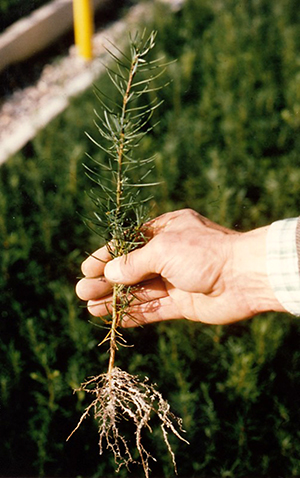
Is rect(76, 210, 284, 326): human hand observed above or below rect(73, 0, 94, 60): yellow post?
below

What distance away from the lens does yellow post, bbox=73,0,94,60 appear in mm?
5570

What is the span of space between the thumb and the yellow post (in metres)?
4.13

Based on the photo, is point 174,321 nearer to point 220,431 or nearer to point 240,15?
point 220,431

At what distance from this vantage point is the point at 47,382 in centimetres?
290

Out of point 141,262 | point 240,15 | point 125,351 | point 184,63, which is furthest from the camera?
point 240,15

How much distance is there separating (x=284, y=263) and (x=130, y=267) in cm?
60

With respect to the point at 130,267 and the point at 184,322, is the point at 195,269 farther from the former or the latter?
the point at 184,322

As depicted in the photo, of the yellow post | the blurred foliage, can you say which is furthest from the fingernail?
the blurred foliage

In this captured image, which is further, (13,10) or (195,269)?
(13,10)

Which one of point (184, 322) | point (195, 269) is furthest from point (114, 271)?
point (184, 322)

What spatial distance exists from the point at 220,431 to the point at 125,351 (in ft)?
2.24

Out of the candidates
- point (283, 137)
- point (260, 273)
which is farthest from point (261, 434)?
point (283, 137)

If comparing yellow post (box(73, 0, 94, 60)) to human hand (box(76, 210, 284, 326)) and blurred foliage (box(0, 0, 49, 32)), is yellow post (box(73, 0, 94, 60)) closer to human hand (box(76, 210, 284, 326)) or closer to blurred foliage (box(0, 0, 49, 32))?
blurred foliage (box(0, 0, 49, 32))

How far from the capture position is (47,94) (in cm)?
605
